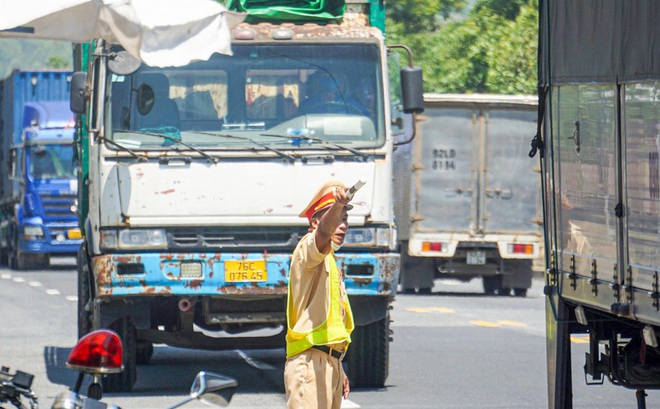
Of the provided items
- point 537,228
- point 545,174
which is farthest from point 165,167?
point 537,228

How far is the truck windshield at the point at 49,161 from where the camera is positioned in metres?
30.0

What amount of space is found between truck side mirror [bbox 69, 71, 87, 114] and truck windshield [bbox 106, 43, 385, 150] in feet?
1.15

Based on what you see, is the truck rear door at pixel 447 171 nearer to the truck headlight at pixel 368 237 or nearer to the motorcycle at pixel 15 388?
the truck headlight at pixel 368 237

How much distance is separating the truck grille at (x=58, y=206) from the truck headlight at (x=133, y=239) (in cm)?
1912

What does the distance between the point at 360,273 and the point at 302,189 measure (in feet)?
2.52

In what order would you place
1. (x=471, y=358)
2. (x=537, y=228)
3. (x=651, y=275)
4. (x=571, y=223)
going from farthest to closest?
(x=537, y=228), (x=471, y=358), (x=571, y=223), (x=651, y=275)

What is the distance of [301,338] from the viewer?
712cm

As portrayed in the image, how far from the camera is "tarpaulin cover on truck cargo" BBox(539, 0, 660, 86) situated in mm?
7238

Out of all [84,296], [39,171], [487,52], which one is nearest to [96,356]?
[84,296]

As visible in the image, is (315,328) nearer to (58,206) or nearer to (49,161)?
(49,161)

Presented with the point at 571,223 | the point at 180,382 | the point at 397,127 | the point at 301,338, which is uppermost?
the point at 397,127

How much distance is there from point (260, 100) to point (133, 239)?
1470mm

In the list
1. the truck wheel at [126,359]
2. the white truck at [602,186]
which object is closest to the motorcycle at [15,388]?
the white truck at [602,186]

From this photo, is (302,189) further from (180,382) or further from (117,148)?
(180,382)
